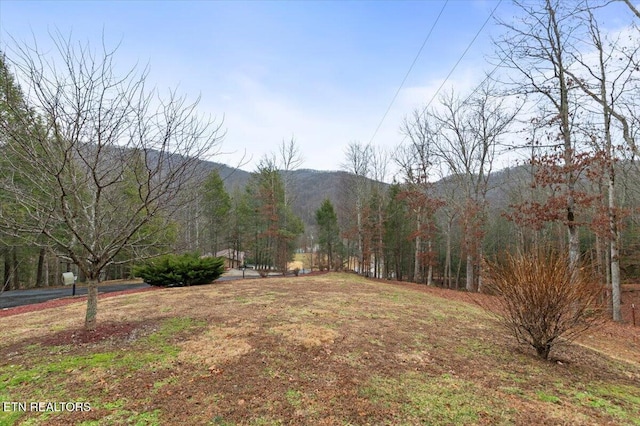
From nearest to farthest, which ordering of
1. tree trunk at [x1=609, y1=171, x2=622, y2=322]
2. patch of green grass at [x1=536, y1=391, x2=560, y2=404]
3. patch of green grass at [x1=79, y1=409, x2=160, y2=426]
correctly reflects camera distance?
1. patch of green grass at [x1=79, y1=409, x2=160, y2=426]
2. patch of green grass at [x1=536, y1=391, x2=560, y2=404]
3. tree trunk at [x1=609, y1=171, x2=622, y2=322]

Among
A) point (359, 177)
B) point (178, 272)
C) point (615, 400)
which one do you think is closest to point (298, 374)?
point (615, 400)

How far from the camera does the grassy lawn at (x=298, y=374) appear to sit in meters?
2.82

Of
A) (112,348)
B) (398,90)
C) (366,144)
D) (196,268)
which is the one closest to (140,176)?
(112,348)

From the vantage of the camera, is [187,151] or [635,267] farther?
[635,267]

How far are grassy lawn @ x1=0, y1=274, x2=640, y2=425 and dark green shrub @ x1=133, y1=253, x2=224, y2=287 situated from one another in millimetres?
7072

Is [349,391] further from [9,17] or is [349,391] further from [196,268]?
[196,268]

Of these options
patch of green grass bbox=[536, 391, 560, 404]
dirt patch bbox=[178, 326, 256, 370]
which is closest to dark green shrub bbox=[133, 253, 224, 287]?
dirt patch bbox=[178, 326, 256, 370]

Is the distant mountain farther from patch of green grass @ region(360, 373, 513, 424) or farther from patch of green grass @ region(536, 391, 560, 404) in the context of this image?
patch of green grass @ region(536, 391, 560, 404)

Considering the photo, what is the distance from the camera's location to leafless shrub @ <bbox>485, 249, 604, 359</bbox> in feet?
13.5

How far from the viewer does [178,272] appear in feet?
44.0

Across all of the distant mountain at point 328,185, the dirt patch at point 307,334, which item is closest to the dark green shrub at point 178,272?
the distant mountain at point 328,185

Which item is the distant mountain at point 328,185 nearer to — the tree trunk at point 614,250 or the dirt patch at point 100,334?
the dirt patch at point 100,334

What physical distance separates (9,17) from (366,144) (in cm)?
2208

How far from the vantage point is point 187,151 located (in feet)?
15.8
